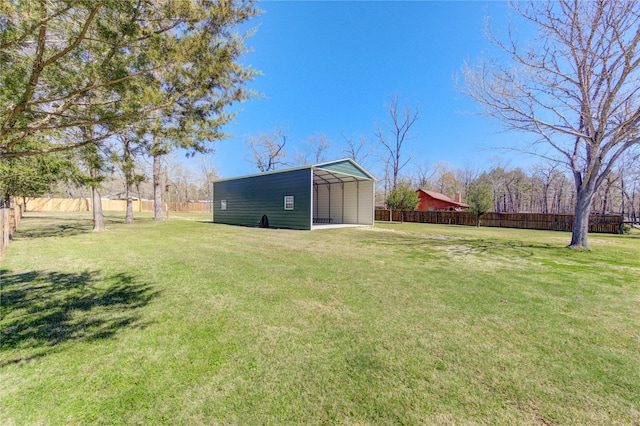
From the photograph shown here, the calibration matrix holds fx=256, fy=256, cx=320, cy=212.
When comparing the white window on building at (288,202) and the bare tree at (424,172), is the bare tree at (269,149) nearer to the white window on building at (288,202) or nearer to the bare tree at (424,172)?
the white window on building at (288,202)

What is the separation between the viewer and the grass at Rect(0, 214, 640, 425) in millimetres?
1830

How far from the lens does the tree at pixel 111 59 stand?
2.11 metres

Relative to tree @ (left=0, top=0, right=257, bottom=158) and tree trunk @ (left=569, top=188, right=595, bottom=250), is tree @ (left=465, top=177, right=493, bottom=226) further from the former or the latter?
tree @ (left=0, top=0, right=257, bottom=158)

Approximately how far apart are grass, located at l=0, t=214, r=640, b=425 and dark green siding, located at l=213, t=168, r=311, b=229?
27.3 ft

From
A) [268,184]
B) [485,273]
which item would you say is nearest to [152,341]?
[485,273]

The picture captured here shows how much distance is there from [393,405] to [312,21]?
47.0ft

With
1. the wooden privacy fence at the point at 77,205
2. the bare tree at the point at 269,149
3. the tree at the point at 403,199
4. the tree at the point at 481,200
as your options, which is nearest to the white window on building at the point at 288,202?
the tree at the point at 403,199

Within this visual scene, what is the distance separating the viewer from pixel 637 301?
3.95 m

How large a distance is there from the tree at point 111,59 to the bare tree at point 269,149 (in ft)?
99.4

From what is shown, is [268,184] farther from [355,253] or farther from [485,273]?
[485,273]

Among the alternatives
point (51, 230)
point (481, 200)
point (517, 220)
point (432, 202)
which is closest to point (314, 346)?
point (51, 230)

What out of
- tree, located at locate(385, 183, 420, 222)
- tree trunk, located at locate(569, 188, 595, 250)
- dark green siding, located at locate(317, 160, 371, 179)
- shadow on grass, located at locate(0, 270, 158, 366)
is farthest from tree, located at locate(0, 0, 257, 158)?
tree, located at locate(385, 183, 420, 222)

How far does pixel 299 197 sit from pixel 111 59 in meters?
11.2

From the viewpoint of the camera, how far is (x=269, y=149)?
32.7m
